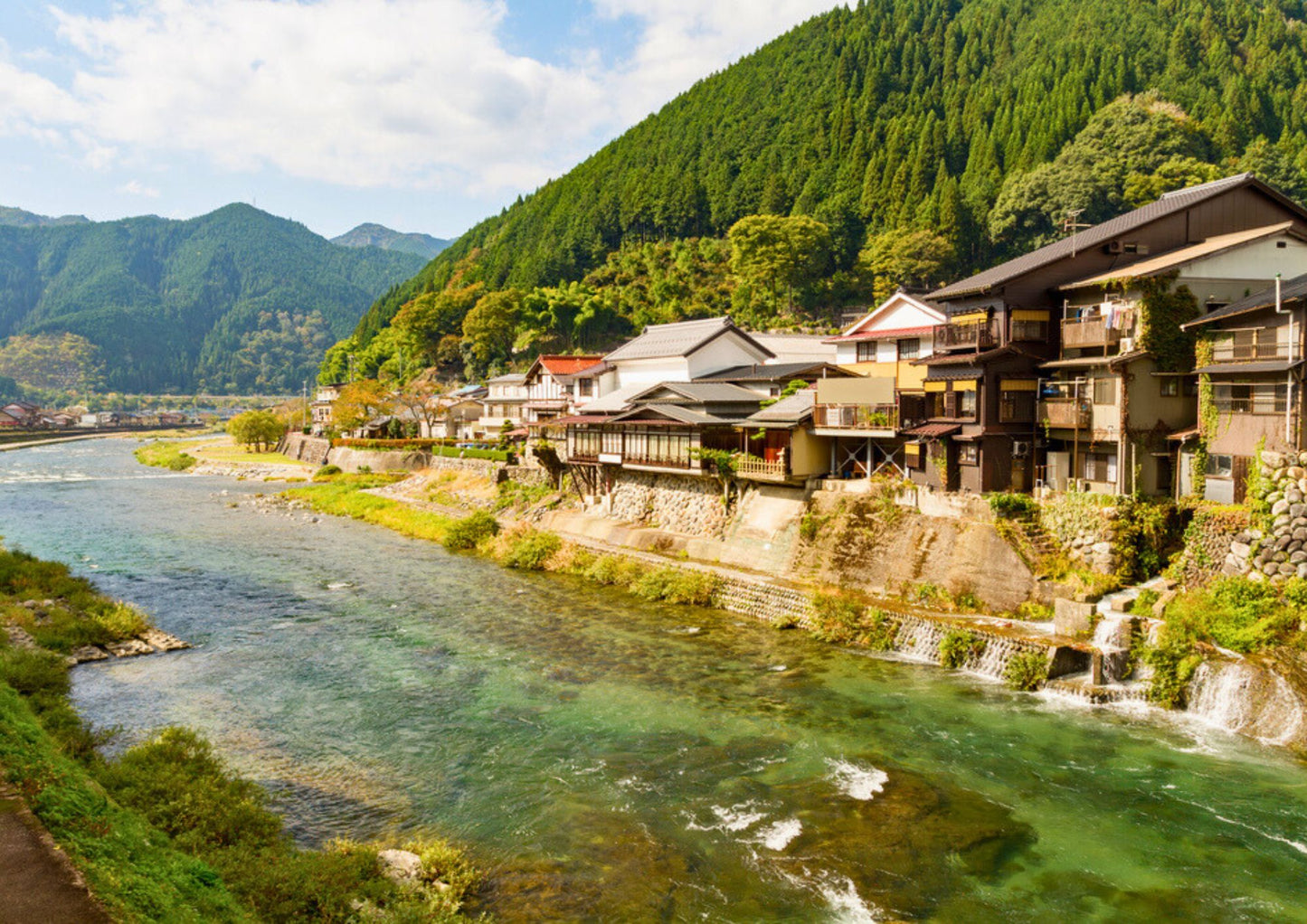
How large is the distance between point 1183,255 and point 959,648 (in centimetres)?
1585

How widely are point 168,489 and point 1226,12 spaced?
133 m

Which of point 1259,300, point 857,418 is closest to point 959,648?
point 857,418

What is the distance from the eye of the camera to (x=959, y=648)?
2303 centimetres

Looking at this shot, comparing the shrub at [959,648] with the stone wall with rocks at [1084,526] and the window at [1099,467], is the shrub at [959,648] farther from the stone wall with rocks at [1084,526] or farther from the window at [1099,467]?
the window at [1099,467]

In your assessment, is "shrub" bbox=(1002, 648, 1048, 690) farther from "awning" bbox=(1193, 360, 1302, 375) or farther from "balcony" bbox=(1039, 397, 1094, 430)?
"awning" bbox=(1193, 360, 1302, 375)

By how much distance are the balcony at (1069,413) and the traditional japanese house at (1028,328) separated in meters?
1.12

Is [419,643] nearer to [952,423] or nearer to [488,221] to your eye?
[952,423]

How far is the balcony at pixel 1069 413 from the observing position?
1059 inches

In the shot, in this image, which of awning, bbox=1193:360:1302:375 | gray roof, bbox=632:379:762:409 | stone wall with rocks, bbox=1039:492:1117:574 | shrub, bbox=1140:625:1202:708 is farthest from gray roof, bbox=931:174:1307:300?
shrub, bbox=1140:625:1202:708

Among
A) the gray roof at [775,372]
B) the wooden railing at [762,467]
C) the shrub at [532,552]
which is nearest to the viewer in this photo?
the wooden railing at [762,467]

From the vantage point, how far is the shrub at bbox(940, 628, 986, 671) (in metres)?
22.8

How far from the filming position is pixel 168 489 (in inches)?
2657

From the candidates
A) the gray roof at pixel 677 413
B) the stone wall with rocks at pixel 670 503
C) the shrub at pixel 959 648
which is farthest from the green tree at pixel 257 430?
the shrub at pixel 959 648

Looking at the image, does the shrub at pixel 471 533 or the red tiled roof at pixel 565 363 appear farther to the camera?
the red tiled roof at pixel 565 363
